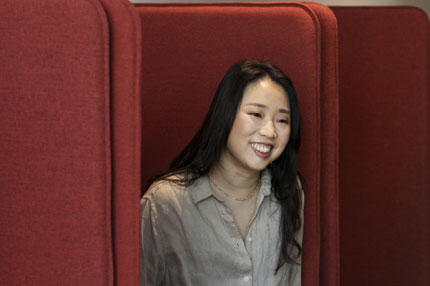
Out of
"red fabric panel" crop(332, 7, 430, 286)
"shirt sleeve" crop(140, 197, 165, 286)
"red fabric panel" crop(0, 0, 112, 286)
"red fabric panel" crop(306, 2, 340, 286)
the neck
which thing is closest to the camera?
"red fabric panel" crop(0, 0, 112, 286)

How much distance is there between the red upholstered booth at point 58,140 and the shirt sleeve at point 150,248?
0.58m

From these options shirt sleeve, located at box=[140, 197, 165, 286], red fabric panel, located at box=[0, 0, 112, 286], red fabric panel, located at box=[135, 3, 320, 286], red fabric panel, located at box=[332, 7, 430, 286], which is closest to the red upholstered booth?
red fabric panel, located at box=[0, 0, 112, 286]

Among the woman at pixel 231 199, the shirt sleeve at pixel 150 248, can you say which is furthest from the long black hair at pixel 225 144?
the shirt sleeve at pixel 150 248

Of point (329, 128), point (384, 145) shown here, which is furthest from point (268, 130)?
point (384, 145)

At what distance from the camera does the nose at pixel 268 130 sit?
1.65m

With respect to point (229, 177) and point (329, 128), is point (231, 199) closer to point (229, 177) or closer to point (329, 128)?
point (229, 177)

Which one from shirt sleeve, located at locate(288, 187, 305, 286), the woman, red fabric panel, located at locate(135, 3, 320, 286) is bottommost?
shirt sleeve, located at locate(288, 187, 305, 286)

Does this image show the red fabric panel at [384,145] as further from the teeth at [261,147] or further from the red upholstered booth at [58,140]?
the red upholstered booth at [58,140]

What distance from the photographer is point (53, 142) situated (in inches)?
39.2

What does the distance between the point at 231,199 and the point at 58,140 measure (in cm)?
81

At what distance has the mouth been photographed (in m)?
1.67

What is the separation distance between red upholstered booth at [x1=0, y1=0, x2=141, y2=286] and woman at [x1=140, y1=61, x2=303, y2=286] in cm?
61

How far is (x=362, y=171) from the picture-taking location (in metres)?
2.40

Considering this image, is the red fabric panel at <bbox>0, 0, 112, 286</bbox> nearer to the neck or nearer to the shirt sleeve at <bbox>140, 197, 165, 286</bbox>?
the shirt sleeve at <bbox>140, 197, 165, 286</bbox>
